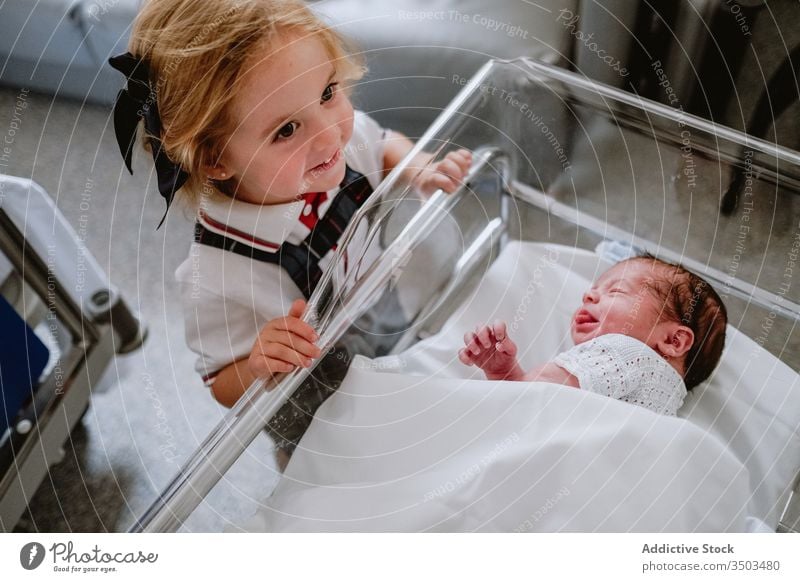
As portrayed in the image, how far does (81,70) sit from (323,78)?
0.42ft

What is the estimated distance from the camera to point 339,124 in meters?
0.40

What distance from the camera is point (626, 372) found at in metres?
0.42

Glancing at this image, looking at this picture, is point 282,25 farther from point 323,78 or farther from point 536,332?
point 536,332

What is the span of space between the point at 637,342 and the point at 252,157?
0.79 ft

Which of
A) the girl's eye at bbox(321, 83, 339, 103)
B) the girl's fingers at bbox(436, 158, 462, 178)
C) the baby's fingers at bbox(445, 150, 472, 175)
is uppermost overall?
the girl's eye at bbox(321, 83, 339, 103)

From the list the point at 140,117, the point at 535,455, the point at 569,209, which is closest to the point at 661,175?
the point at 569,209

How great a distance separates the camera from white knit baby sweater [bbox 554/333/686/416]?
41cm

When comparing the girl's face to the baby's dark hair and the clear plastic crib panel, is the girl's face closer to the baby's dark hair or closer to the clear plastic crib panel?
the clear plastic crib panel

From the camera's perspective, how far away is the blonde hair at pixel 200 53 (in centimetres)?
34

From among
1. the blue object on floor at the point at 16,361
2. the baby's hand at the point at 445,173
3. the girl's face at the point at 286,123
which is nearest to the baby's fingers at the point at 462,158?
the baby's hand at the point at 445,173

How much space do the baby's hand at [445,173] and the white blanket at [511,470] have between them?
0.46ft

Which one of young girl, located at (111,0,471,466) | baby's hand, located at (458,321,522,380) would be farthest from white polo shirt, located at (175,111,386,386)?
baby's hand, located at (458,321,522,380)

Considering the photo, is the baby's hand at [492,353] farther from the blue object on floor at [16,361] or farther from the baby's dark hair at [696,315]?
the blue object on floor at [16,361]
